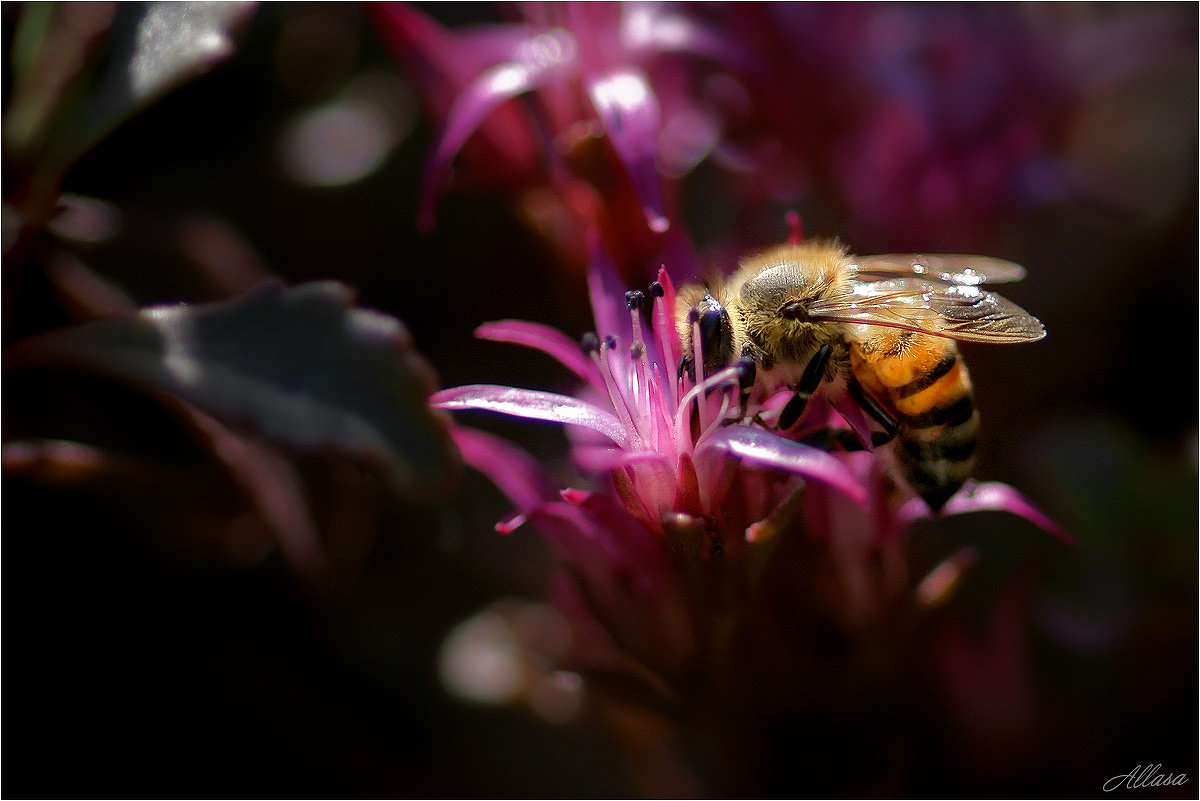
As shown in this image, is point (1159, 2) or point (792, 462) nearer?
point (792, 462)

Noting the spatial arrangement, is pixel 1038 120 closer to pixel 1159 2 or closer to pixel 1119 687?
pixel 1159 2

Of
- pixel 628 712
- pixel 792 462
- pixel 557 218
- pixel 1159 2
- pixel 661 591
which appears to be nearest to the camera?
pixel 792 462

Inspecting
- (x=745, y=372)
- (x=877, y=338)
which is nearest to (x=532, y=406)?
(x=745, y=372)

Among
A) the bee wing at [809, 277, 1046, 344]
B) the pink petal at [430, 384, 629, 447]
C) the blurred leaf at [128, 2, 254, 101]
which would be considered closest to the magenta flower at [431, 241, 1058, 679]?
the pink petal at [430, 384, 629, 447]

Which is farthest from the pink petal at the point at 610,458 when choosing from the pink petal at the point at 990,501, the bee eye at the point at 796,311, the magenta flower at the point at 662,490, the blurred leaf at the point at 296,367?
the pink petal at the point at 990,501

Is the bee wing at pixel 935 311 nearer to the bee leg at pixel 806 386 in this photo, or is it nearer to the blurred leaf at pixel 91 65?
the bee leg at pixel 806 386

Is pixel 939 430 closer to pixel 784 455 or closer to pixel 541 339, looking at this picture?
pixel 784 455

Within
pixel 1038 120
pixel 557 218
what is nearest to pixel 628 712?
pixel 557 218
